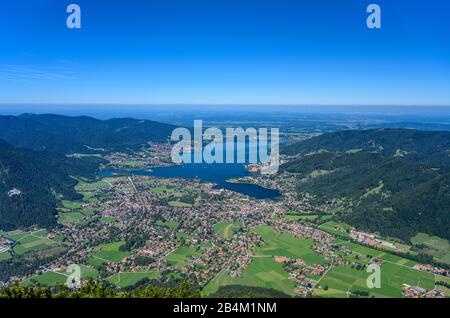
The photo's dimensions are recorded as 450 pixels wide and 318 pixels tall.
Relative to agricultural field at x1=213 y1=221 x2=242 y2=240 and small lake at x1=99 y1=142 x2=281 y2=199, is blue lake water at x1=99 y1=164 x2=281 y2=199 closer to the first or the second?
small lake at x1=99 y1=142 x2=281 y2=199

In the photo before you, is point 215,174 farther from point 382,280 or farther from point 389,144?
point 389,144

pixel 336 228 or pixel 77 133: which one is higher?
pixel 77 133

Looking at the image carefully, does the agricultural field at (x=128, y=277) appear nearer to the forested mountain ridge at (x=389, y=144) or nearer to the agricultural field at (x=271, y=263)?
the agricultural field at (x=271, y=263)

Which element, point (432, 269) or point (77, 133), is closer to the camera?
point (432, 269)

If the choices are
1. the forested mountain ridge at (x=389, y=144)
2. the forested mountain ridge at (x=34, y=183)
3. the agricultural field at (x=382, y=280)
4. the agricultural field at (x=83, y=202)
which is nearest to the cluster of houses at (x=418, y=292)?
the agricultural field at (x=382, y=280)

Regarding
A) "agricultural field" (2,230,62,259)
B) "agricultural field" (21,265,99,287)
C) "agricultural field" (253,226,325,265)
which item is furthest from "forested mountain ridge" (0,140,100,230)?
"agricultural field" (253,226,325,265)

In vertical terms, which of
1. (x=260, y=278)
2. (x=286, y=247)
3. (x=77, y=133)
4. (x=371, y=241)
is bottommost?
(x=371, y=241)

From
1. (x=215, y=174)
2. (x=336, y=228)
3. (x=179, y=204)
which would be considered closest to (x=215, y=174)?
(x=215, y=174)
